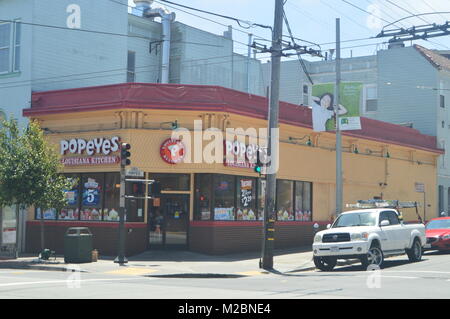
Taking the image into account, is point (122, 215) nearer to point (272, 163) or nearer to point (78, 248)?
point (78, 248)

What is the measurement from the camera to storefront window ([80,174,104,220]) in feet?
85.7

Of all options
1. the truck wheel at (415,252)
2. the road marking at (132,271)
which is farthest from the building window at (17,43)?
the truck wheel at (415,252)

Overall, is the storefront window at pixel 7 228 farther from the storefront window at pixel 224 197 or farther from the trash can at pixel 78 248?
the storefront window at pixel 224 197

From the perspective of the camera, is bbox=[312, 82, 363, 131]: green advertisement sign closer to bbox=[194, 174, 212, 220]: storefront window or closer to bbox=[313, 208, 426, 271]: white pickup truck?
bbox=[194, 174, 212, 220]: storefront window

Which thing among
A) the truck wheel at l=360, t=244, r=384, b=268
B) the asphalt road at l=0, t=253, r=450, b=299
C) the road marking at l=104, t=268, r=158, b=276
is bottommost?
the road marking at l=104, t=268, r=158, b=276

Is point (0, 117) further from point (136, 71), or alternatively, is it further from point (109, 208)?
point (136, 71)

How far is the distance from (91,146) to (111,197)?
2175mm

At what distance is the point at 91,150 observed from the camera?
85.5 feet

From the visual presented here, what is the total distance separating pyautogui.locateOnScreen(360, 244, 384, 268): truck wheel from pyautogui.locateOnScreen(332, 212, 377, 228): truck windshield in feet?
2.88

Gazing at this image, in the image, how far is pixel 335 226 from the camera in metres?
21.5

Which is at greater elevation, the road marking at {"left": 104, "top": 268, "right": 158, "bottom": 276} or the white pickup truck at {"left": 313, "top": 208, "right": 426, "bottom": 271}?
the white pickup truck at {"left": 313, "top": 208, "right": 426, "bottom": 271}

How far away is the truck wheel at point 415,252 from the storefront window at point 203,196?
7490 mm

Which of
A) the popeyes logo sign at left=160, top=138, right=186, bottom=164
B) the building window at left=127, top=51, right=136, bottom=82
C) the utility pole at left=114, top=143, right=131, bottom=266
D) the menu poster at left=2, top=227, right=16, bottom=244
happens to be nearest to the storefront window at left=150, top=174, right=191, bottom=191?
the popeyes logo sign at left=160, top=138, right=186, bottom=164

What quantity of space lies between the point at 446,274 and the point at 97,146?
1412 centimetres
